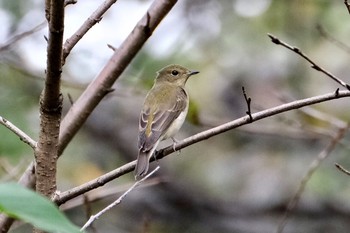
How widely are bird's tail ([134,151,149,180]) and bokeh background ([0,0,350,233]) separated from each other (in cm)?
177

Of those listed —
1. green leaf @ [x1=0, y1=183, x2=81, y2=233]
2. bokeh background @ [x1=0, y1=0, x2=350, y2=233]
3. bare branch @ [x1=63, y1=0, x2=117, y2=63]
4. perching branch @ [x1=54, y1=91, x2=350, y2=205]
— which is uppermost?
green leaf @ [x1=0, y1=183, x2=81, y2=233]

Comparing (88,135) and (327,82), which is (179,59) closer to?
(88,135)

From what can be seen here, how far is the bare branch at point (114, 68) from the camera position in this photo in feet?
9.07

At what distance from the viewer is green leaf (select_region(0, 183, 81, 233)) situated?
100cm

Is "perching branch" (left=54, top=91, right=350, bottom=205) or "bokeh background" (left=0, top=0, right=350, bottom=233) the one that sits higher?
"perching branch" (left=54, top=91, right=350, bottom=205)

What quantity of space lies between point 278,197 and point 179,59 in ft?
5.09

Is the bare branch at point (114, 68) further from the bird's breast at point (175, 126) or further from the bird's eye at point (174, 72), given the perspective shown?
the bird's eye at point (174, 72)

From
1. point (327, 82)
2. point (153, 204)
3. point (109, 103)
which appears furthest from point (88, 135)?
point (327, 82)

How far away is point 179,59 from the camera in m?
6.93

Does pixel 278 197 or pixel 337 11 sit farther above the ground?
pixel 337 11

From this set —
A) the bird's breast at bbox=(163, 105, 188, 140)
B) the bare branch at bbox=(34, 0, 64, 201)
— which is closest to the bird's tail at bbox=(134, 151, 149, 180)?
the bird's breast at bbox=(163, 105, 188, 140)

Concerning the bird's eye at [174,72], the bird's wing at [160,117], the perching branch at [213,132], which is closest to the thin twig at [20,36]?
the bird's wing at [160,117]

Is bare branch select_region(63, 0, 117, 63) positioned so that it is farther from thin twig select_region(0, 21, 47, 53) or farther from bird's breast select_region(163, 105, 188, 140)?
bird's breast select_region(163, 105, 188, 140)

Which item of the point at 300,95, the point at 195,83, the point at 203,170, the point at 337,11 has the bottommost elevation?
the point at 203,170
